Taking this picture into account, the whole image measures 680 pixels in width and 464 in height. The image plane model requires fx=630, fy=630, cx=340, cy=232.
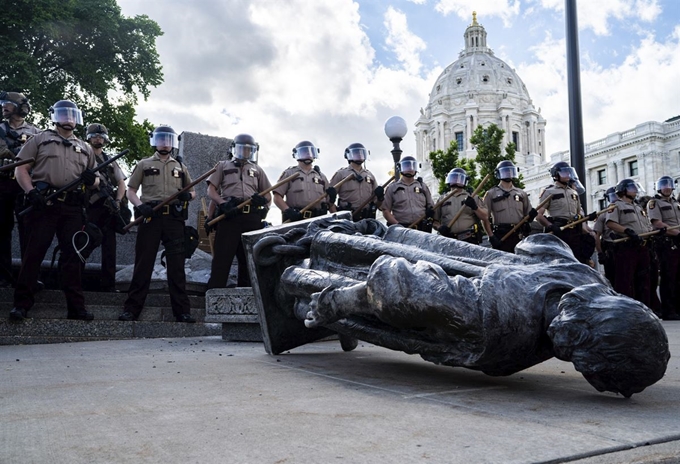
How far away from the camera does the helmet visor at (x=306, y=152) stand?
796 cm

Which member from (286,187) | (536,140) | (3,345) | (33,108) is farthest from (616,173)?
(3,345)

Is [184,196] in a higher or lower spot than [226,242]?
higher

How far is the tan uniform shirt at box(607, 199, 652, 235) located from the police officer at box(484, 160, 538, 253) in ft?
4.69

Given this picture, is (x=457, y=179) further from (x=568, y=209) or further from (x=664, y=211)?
(x=664, y=211)

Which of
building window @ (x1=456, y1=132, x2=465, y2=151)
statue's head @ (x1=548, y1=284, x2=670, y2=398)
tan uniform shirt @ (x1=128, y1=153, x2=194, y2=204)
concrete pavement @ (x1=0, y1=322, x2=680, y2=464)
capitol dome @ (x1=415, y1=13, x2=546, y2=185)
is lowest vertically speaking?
concrete pavement @ (x1=0, y1=322, x2=680, y2=464)

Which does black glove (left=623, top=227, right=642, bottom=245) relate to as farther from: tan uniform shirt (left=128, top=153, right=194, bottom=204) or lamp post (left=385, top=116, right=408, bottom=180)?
tan uniform shirt (left=128, top=153, right=194, bottom=204)

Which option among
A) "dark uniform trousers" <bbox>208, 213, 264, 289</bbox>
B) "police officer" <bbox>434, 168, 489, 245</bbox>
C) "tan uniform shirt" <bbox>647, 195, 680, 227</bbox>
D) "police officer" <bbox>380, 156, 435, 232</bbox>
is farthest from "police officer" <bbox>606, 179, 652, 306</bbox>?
"dark uniform trousers" <bbox>208, 213, 264, 289</bbox>

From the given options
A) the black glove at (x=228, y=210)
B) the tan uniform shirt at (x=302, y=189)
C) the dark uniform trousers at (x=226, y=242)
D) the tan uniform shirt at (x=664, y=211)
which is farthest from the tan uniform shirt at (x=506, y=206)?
the black glove at (x=228, y=210)

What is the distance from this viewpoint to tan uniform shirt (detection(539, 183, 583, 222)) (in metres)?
9.52

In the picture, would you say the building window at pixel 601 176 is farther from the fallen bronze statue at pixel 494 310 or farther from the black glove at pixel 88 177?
the fallen bronze statue at pixel 494 310

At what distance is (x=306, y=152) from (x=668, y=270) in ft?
21.8

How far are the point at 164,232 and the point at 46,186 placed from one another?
4.26ft

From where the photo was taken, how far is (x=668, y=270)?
10.5m

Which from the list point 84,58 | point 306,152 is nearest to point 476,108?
point 84,58
